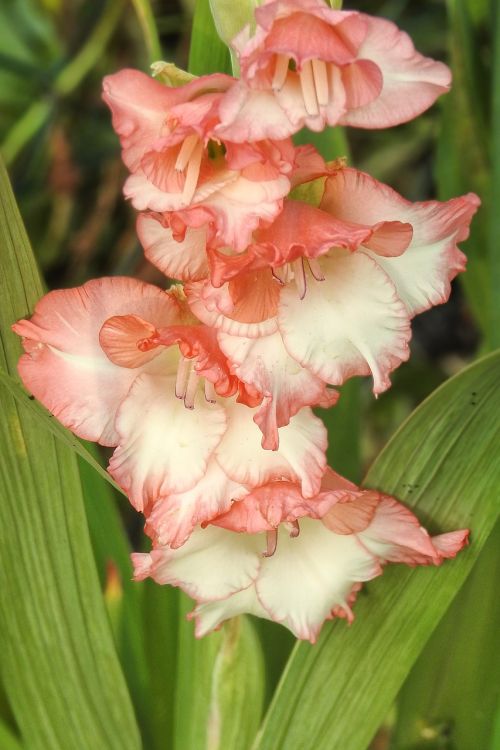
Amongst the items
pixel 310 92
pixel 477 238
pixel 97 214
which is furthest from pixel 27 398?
pixel 97 214

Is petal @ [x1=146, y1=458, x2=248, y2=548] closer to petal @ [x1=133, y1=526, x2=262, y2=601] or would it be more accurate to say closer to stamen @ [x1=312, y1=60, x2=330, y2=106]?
petal @ [x1=133, y1=526, x2=262, y2=601]

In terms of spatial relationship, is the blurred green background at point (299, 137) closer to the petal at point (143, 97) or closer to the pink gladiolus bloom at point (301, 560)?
the pink gladiolus bloom at point (301, 560)

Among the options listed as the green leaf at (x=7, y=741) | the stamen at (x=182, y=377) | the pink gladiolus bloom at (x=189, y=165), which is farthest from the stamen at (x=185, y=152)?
the green leaf at (x=7, y=741)

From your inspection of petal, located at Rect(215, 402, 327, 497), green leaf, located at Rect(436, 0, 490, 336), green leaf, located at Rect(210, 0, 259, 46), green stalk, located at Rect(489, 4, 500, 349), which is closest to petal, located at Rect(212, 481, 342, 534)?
petal, located at Rect(215, 402, 327, 497)

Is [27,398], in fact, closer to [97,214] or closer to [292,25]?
[292,25]

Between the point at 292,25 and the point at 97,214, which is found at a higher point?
the point at 292,25
